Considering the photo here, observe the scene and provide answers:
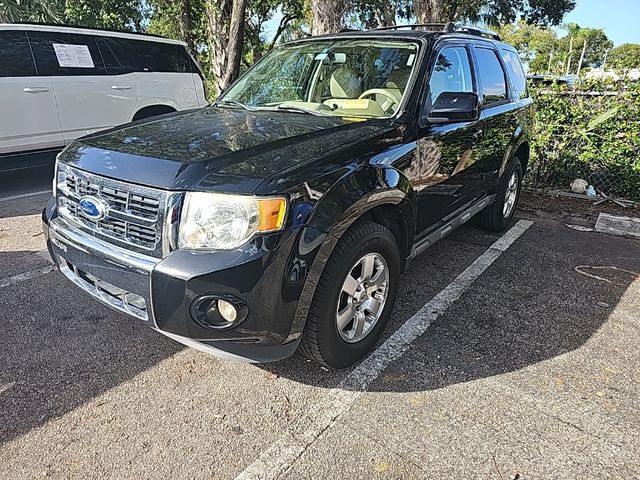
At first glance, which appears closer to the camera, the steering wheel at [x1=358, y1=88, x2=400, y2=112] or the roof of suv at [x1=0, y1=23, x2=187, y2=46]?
the steering wheel at [x1=358, y1=88, x2=400, y2=112]

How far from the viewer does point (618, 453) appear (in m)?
2.22

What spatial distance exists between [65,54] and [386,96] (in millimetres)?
5198

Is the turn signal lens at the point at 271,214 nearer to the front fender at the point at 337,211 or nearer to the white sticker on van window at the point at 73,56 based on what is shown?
the front fender at the point at 337,211

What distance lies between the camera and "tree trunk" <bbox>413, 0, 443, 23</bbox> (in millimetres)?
10094

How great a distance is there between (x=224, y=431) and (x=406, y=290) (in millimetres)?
1949

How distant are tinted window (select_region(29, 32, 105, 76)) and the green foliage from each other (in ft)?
20.6

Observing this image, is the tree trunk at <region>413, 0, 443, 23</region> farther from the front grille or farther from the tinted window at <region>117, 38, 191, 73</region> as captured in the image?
the front grille

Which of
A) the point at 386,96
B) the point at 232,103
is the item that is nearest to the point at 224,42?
the point at 232,103

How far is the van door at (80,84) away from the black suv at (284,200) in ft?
12.3

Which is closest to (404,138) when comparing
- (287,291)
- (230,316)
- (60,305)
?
(287,291)

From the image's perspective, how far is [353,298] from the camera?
268 cm

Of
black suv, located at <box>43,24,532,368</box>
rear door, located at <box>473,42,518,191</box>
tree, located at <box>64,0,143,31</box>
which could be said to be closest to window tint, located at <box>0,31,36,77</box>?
black suv, located at <box>43,24,532,368</box>

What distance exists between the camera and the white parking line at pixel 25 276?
3.71 m

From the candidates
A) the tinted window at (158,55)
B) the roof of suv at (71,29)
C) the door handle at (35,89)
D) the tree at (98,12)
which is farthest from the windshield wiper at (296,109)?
Answer: the tree at (98,12)
